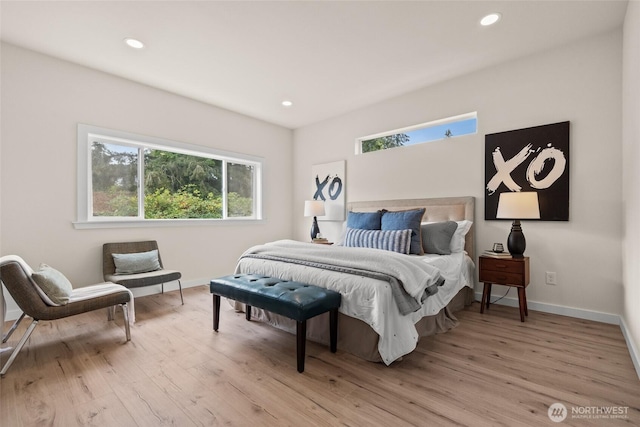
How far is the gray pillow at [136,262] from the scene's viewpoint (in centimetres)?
340

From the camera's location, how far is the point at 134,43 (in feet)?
9.58

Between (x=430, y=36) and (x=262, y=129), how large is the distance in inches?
128

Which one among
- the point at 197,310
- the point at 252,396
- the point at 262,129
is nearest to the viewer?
the point at 252,396

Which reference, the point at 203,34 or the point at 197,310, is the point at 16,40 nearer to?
the point at 203,34

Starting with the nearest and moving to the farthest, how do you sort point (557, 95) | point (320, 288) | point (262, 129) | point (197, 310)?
point (320, 288), point (557, 95), point (197, 310), point (262, 129)

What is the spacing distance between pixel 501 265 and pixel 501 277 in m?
0.12

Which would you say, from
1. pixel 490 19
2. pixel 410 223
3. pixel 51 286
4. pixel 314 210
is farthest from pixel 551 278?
pixel 51 286

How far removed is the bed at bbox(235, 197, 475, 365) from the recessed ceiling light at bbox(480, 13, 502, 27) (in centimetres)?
198

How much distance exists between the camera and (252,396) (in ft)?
5.67

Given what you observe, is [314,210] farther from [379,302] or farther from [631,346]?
[631,346]

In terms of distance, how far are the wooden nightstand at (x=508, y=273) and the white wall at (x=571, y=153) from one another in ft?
1.57

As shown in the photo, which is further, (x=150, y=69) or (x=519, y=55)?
(x=150, y=69)

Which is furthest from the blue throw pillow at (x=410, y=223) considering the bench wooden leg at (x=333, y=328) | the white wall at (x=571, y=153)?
the bench wooden leg at (x=333, y=328)

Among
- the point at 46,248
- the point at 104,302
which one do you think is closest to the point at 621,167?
the point at 104,302
